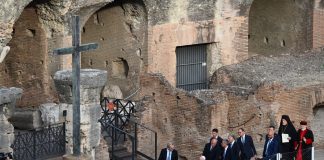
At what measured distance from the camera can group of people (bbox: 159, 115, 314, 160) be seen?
89.3 feet

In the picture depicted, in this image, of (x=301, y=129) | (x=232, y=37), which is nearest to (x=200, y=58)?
(x=232, y=37)

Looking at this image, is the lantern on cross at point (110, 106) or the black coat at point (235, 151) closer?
the black coat at point (235, 151)

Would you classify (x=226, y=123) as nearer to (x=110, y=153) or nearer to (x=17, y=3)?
(x=110, y=153)

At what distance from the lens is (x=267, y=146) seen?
27.7 metres

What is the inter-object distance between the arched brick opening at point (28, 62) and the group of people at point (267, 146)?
474 cm

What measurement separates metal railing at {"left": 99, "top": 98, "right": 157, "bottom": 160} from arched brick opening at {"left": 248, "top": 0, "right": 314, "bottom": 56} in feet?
22.5

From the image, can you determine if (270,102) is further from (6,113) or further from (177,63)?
(6,113)

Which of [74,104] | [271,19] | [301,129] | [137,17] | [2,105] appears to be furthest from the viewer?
[271,19]

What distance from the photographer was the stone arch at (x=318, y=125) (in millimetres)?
31034

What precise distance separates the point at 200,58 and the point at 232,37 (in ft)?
3.07

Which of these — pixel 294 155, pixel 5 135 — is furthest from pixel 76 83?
pixel 294 155

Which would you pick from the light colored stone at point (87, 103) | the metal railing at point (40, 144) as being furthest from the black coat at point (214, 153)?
the metal railing at point (40, 144)

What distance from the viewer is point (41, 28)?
102 ft

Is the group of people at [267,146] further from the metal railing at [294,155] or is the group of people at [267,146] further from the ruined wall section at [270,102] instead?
the ruined wall section at [270,102]
